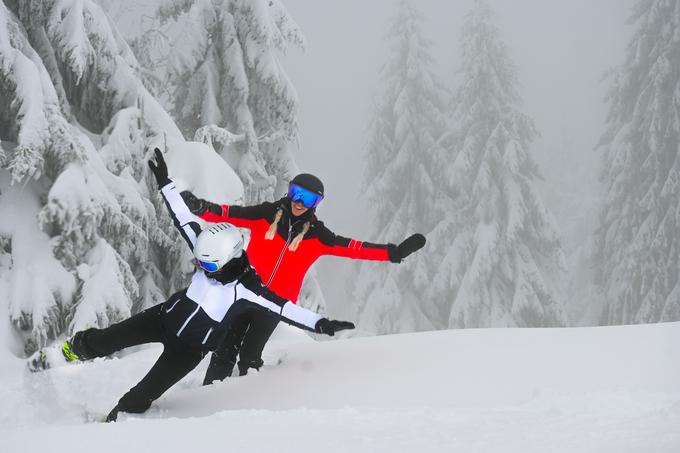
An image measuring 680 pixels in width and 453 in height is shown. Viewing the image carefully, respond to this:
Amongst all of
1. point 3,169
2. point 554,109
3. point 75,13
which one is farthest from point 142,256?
point 554,109

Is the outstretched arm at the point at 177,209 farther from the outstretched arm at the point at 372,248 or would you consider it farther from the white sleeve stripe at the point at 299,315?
the outstretched arm at the point at 372,248

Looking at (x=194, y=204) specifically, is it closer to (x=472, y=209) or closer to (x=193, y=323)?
(x=193, y=323)

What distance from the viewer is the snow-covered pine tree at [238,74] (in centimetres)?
1328

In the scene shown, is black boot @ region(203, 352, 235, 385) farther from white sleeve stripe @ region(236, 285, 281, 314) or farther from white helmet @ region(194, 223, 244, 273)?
white helmet @ region(194, 223, 244, 273)

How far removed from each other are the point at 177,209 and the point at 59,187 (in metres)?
2.75

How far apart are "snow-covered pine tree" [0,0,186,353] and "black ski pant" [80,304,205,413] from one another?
8.94 feet

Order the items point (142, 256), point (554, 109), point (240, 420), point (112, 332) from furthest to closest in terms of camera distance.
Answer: point (554, 109) < point (142, 256) < point (112, 332) < point (240, 420)

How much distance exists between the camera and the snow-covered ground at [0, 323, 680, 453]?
277 centimetres

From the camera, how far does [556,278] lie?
21.4 m

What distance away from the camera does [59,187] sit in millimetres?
6727

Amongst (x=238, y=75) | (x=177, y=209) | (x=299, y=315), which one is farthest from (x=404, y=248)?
(x=238, y=75)

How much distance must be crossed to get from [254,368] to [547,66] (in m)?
61.9

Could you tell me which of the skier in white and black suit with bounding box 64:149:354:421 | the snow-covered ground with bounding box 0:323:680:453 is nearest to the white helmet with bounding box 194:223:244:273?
the skier in white and black suit with bounding box 64:149:354:421

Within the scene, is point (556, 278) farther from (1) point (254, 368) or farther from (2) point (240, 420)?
(2) point (240, 420)
